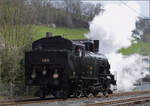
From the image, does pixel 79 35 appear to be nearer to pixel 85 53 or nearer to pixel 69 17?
pixel 69 17

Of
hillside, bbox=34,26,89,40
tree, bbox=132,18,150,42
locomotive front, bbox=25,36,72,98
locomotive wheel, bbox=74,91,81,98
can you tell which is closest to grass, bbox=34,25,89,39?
hillside, bbox=34,26,89,40

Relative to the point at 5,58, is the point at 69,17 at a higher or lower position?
higher

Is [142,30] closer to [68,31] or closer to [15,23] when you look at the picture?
[15,23]

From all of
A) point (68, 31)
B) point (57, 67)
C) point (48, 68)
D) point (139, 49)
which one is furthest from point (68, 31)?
point (57, 67)

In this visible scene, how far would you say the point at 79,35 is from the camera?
164 feet

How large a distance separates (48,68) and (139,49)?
3127 cm

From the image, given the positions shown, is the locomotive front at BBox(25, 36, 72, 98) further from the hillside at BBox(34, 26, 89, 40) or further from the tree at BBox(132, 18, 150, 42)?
the hillside at BBox(34, 26, 89, 40)

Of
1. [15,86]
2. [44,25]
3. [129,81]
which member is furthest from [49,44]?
[44,25]

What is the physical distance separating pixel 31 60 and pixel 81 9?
150 feet

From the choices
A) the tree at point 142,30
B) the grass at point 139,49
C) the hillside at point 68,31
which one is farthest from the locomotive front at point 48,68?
the hillside at point 68,31

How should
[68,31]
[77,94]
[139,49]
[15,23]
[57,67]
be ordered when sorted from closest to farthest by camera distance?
[57,67] < [77,94] < [15,23] < [139,49] < [68,31]

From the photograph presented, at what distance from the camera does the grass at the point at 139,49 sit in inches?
1579

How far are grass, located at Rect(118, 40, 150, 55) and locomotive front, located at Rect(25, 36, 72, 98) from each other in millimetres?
25419

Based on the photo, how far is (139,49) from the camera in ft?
145
